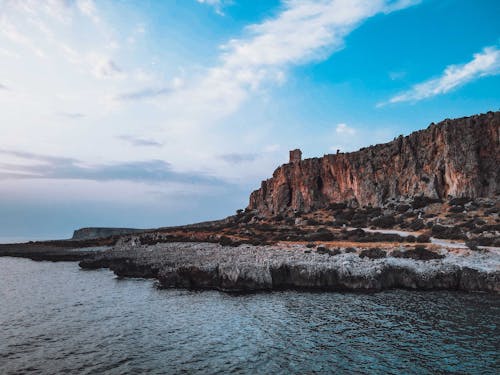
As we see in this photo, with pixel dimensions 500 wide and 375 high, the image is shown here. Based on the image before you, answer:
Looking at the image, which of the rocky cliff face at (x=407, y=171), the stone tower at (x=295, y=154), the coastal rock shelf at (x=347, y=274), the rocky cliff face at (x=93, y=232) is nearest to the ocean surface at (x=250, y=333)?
the coastal rock shelf at (x=347, y=274)

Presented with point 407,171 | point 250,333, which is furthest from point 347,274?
point 407,171

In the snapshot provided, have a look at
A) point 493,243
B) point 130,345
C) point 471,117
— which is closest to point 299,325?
point 130,345

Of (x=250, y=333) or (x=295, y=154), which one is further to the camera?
(x=295, y=154)

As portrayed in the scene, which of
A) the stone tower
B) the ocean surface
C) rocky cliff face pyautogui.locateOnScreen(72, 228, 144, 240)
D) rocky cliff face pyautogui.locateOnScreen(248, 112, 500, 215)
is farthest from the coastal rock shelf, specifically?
rocky cliff face pyautogui.locateOnScreen(72, 228, 144, 240)

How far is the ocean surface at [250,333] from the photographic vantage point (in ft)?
43.1

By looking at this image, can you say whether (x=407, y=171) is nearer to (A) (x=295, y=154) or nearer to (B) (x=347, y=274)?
(A) (x=295, y=154)

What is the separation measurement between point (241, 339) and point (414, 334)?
813cm

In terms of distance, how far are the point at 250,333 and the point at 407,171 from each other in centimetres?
7433

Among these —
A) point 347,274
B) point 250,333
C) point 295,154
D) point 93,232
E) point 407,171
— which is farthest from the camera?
point 93,232

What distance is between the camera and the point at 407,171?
8069cm

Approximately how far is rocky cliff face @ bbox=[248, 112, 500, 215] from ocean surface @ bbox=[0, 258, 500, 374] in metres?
54.2

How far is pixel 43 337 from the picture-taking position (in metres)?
16.4

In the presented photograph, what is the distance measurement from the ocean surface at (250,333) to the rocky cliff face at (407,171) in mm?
54209

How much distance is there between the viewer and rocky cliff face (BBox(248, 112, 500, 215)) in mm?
68938
